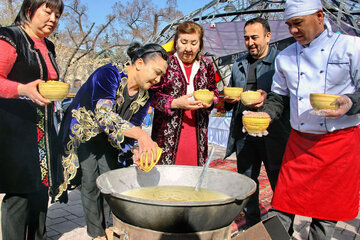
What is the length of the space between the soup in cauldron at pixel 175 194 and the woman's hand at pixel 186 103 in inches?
29.4

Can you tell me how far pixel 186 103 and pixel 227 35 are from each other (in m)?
7.44

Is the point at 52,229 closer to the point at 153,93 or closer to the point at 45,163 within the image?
the point at 45,163

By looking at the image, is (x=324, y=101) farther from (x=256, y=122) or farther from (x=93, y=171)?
(x=93, y=171)

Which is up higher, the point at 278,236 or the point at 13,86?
the point at 13,86

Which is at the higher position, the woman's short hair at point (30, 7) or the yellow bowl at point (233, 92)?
the woman's short hair at point (30, 7)

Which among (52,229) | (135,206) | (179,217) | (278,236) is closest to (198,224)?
(179,217)

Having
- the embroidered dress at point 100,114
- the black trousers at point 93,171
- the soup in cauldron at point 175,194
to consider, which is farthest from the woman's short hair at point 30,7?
the soup in cauldron at point 175,194

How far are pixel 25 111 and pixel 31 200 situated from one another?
690mm

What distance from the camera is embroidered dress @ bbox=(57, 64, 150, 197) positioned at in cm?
205

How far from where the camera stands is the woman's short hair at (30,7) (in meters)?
2.10

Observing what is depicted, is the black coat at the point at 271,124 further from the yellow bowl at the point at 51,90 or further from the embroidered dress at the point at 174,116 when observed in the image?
the yellow bowl at the point at 51,90

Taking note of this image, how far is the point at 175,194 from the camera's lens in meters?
1.84

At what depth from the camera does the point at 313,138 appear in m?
2.07

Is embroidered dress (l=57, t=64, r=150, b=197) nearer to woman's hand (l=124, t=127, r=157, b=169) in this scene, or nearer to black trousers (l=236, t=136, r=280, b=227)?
woman's hand (l=124, t=127, r=157, b=169)
